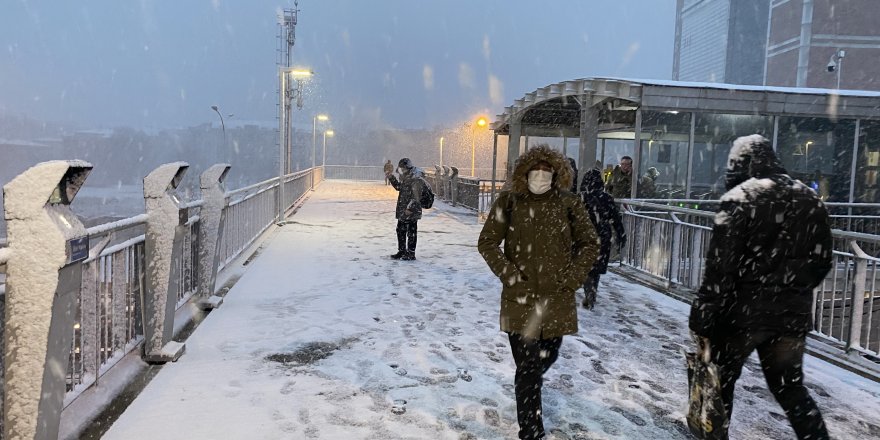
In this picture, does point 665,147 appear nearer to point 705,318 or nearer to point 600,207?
point 600,207

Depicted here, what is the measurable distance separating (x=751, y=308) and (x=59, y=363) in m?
3.30

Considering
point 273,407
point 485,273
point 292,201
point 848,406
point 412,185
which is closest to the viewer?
point 273,407

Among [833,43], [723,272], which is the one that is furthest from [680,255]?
[833,43]

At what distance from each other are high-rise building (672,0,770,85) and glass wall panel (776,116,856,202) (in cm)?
9319

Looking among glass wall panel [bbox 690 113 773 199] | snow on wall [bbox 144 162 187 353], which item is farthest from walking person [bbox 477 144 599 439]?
glass wall panel [bbox 690 113 773 199]

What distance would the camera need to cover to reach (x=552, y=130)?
2272cm

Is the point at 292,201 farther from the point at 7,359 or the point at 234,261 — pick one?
the point at 7,359

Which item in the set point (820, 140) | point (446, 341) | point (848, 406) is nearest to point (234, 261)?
point (446, 341)

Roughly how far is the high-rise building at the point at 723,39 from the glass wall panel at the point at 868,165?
307 feet

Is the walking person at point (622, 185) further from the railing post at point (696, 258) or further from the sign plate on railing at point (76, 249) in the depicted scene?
the sign plate on railing at point (76, 249)

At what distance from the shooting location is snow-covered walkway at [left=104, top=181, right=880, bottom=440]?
12.5 feet

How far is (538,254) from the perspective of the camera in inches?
130

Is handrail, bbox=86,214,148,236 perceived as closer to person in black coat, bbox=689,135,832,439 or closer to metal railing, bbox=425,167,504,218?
person in black coat, bbox=689,135,832,439

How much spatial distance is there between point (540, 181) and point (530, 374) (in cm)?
108
